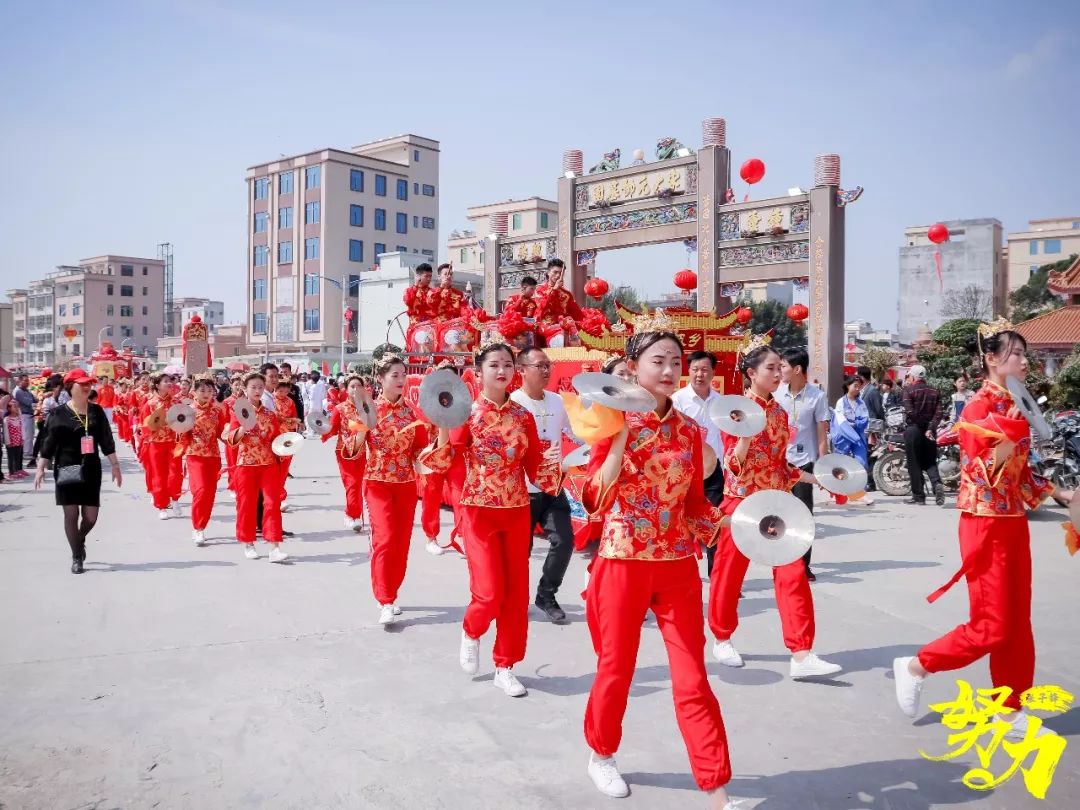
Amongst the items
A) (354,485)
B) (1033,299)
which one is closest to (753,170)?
(354,485)

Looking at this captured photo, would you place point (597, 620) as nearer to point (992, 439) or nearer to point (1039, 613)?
point (992, 439)

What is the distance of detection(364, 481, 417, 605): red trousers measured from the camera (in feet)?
17.5

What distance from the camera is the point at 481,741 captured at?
3607 millimetres

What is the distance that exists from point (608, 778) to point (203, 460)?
21.2 feet

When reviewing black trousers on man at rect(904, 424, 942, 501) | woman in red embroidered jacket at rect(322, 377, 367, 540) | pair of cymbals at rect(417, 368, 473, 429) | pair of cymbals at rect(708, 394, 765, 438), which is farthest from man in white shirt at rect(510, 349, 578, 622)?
black trousers on man at rect(904, 424, 942, 501)

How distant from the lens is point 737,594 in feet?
15.1

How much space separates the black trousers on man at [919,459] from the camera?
35.6 feet

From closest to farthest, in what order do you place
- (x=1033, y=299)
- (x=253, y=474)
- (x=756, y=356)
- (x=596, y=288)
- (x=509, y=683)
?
(x=509, y=683)
(x=756, y=356)
(x=253, y=474)
(x=596, y=288)
(x=1033, y=299)

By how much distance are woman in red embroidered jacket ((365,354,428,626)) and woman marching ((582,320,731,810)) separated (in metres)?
2.46

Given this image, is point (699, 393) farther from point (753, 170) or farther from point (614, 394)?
point (753, 170)

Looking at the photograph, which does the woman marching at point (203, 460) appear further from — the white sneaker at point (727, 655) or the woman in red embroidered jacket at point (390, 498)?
the white sneaker at point (727, 655)

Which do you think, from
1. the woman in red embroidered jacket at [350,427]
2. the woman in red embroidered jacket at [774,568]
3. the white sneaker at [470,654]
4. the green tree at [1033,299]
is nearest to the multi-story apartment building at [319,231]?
the green tree at [1033,299]

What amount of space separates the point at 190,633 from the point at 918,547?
6158 mm

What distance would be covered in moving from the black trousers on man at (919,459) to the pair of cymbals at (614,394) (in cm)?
898
